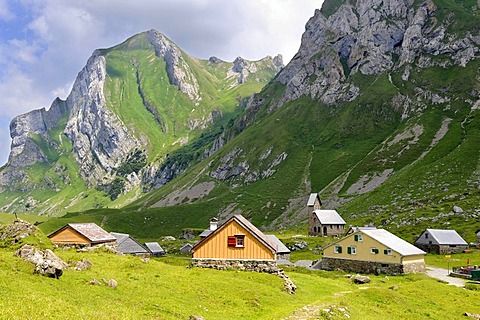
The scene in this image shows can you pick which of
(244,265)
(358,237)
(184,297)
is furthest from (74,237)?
(358,237)

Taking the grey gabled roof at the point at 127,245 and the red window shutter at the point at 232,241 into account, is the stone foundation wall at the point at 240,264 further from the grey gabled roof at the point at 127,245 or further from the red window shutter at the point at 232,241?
the grey gabled roof at the point at 127,245

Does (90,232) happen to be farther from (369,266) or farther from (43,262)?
(369,266)

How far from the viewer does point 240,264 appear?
4247 cm

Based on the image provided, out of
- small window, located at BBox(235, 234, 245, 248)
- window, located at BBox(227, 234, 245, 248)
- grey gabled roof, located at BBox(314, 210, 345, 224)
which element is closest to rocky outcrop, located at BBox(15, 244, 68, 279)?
window, located at BBox(227, 234, 245, 248)

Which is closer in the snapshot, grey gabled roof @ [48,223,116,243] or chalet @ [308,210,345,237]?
grey gabled roof @ [48,223,116,243]

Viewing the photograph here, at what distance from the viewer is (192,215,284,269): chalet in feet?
139

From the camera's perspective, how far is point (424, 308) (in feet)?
130

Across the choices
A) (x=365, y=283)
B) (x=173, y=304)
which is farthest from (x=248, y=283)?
(x=365, y=283)

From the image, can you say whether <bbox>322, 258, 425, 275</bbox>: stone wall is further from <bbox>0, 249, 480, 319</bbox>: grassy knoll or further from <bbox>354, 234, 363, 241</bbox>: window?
<bbox>0, 249, 480, 319</bbox>: grassy knoll

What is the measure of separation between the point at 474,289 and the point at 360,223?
258ft

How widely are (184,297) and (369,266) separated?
50635mm

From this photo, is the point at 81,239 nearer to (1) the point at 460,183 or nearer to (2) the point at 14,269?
(2) the point at 14,269

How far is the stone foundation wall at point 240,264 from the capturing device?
41.8m

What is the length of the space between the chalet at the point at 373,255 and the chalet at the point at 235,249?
3229cm
